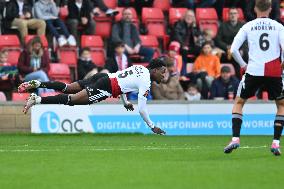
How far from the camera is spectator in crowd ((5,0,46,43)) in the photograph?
22484 mm

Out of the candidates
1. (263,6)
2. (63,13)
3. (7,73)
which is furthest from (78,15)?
(263,6)

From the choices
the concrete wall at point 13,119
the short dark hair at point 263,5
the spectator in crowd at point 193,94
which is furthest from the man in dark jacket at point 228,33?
the short dark hair at point 263,5

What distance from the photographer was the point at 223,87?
2177cm

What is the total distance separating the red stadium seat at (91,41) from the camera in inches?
927

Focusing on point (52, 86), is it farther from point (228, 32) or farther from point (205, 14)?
point (205, 14)

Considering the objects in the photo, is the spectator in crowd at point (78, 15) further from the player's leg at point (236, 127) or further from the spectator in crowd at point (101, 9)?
the player's leg at point (236, 127)

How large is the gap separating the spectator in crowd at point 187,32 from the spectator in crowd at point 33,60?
4031 millimetres

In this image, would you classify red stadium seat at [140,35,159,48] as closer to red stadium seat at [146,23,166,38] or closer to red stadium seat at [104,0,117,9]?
red stadium seat at [146,23,166,38]

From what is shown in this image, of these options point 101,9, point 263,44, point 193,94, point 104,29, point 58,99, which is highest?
point 263,44

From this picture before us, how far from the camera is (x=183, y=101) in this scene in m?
20.5

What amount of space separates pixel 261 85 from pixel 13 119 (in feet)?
27.7

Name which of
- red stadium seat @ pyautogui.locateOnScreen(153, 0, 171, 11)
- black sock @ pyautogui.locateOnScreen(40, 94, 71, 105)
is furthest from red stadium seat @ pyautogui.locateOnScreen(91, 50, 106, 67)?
black sock @ pyautogui.locateOnScreen(40, 94, 71, 105)

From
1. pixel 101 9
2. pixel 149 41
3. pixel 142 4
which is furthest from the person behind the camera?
pixel 142 4

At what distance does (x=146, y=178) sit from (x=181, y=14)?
15.1m
